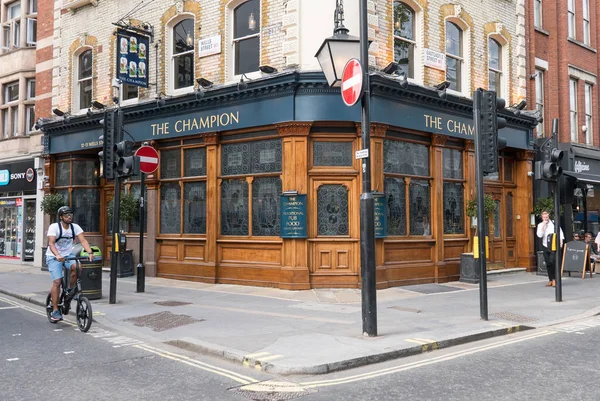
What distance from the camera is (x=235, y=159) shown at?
14109mm

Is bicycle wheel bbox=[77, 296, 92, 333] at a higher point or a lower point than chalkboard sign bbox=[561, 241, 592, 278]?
lower

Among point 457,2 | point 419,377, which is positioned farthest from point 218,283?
point 457,2

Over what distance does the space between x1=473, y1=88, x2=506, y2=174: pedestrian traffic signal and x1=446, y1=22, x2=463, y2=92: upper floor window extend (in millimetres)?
6378

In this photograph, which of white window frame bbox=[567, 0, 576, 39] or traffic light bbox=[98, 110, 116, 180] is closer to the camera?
traffic light bbox=[98, 110, 116, 180]

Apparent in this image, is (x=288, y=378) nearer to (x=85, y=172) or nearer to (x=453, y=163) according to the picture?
(x=453, y=163)

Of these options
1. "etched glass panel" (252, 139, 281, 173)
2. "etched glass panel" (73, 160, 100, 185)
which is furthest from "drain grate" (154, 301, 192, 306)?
"etched glass panel" (73, 160, 100, 185)

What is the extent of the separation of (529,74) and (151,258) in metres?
13.3

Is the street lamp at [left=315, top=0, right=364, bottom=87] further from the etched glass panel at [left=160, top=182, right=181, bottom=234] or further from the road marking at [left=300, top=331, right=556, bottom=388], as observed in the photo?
the etched glass panel at [left=160, top=182, right=181, bottom=234]

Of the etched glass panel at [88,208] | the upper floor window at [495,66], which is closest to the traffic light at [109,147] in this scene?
the etched glass panel at [88,208]

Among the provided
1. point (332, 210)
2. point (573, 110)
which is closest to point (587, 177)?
point (573, 110)

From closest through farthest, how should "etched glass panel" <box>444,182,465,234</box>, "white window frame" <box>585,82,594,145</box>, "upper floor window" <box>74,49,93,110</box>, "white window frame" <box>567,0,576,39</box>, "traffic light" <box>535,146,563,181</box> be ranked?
"traffic light" <box>535,146,563,181</box>
"etched glass panel" <box>444,182,465,234</box>
"upper floor window" <box>74,49,93,110</box>
"white window frame" <box>567,0,576,39</box>
"white window frame" <box>585,82,594,145</box>

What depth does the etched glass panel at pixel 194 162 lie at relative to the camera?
14.8 metres

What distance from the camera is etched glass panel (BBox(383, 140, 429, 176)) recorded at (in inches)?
534

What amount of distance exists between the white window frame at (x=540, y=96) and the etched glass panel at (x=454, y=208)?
5.43m
